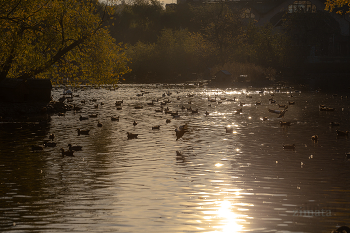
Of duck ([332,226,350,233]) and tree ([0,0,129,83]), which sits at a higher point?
tree ([0,0,129,83])

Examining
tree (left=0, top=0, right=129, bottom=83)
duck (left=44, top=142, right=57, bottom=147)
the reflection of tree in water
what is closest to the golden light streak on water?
the reflection of tree in water

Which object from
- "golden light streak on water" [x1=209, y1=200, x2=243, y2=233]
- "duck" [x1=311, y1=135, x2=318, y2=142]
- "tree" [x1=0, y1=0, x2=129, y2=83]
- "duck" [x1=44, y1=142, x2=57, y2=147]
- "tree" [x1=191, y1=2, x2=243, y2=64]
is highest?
"tree" [x1=191, y1=2, x2=243, y2=64]

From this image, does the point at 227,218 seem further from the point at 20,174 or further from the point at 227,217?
the point at 20,174

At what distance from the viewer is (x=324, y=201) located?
12.0 metres

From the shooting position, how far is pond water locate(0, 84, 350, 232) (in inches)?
414

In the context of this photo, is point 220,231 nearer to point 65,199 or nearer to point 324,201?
point 324,201

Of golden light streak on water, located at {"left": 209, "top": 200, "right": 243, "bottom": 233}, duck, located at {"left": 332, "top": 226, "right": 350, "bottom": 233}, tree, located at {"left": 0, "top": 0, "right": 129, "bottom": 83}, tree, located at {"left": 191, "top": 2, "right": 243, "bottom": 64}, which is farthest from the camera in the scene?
tree, located at {"left": 191, "top": 2, "right": 243, "bottom": 64}

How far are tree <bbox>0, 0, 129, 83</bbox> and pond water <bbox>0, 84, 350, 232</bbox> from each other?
631cm

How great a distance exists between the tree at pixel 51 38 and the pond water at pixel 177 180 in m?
6.31

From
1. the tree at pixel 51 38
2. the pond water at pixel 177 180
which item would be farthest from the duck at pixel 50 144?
the tree at pixel 51 38

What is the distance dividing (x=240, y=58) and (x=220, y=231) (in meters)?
85.4

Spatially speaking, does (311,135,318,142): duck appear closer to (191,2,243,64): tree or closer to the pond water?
the pond water

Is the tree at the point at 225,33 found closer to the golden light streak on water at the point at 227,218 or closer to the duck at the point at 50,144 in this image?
the duck at the point at 50,144

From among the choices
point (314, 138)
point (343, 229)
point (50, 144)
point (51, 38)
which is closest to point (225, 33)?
point (51, 38)
